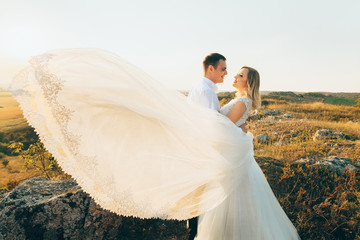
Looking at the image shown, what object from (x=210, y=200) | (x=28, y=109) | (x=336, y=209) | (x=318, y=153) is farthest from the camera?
(x=318, y=153)

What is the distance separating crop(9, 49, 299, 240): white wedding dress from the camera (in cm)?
207

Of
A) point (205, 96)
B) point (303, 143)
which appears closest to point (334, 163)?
point (303, 143)

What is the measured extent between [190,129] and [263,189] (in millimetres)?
1738

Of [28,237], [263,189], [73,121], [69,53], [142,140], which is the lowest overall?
[28,237]

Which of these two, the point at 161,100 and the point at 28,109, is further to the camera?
the point at 161,100

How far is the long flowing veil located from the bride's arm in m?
0.39

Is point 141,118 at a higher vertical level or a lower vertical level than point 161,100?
lower

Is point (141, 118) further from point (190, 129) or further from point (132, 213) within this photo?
point (132, 213)

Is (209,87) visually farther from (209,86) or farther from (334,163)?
(334,163)

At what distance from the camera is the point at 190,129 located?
2451mm

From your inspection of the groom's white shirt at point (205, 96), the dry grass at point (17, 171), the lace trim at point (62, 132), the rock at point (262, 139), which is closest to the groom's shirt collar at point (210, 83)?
the groom's white shirt at point (205, 96)

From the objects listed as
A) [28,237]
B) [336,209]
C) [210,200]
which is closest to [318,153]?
[336,209]

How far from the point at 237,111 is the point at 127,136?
5.67 ft

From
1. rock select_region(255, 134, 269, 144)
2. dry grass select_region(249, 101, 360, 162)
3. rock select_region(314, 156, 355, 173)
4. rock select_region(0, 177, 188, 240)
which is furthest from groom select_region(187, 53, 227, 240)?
rock select_region(255, 134, 269, 144)
